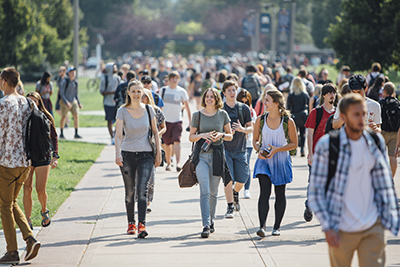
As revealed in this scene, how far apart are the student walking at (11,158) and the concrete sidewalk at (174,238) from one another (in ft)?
0.83

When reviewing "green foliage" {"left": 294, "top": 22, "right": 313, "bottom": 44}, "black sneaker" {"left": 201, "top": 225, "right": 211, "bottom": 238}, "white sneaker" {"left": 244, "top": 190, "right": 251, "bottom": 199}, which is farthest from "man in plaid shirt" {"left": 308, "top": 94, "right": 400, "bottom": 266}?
"green foliage" {"left": 294, "top": 22, "right": 313, "bottom": 44}

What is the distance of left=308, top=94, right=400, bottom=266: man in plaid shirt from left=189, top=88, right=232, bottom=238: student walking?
9.44 feet

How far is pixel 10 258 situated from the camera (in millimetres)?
5746

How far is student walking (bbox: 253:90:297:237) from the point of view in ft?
21.8

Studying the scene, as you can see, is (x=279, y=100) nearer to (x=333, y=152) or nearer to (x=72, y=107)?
(x=333, y=152)

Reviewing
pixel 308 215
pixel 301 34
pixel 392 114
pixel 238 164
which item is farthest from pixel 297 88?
pixel 301 34

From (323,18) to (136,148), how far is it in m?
65.9

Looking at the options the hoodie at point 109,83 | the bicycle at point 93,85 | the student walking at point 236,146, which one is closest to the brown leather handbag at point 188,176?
the student walking at point 236,146

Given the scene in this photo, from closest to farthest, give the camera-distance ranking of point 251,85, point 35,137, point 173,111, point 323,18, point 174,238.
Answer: point 35,137
point 174,238
point 173,111
point 251,85
point 323,18

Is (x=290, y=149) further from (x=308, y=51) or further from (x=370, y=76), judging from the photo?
(x=308, y=51)

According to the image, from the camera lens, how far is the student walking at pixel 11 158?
18.7 feet

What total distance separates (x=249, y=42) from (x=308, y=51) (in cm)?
937

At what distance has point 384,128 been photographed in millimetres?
8594

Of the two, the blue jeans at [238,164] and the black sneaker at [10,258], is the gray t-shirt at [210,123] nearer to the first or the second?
the blue jeans at [238,164]
